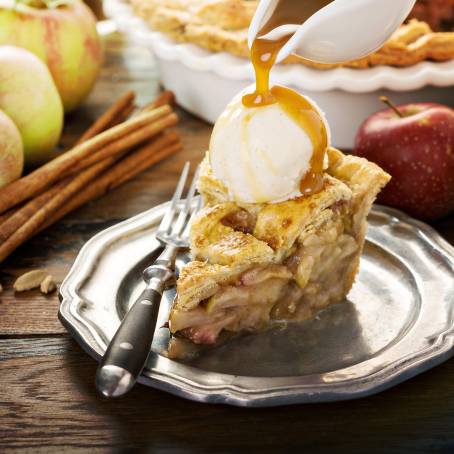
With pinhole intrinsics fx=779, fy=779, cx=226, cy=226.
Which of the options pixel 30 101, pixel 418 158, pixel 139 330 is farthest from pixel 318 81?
pixel 139 330

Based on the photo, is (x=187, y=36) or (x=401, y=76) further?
(x=187, y=36)

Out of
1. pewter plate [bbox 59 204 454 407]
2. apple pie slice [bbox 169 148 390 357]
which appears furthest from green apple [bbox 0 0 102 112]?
apple pie slice [bbox 169 148 390 357]

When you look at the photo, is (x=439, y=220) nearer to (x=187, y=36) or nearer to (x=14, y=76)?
(x=187, y=36)

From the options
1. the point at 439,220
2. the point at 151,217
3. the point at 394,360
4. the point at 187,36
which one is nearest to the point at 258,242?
the point at 394,360

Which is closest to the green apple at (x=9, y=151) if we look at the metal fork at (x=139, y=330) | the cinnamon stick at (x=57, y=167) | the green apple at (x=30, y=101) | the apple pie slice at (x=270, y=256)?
the cinnamon stick at (x=57, y=167)

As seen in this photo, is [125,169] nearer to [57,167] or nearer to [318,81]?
[57,167]

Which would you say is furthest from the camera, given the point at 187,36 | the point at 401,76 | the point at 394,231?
the point at 187,36
